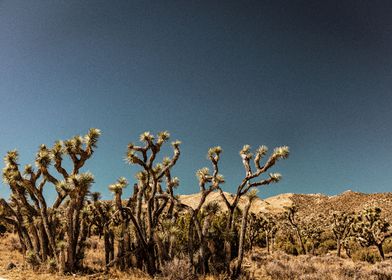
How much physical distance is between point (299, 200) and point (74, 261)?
9225 centimetres

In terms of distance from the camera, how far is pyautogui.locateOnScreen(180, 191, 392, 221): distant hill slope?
2319 inches

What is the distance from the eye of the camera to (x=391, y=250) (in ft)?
95.0

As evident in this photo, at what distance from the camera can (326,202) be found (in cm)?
7812

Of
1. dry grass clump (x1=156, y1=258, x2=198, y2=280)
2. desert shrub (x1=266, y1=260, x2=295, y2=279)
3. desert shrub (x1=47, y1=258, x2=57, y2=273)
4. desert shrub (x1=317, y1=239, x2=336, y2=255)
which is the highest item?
desert shrub (x1=47, y1=258, x2=57, y2=273)

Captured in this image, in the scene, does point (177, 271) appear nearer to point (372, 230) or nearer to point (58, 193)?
point (58, 193)

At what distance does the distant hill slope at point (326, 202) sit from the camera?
193 feet

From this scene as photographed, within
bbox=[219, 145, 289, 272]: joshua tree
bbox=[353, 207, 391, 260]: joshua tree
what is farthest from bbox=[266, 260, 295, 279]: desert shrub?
bbox=[353, 207, 391, 260]: joshua tree

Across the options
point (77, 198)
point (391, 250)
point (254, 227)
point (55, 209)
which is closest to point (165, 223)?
point (77, 198)

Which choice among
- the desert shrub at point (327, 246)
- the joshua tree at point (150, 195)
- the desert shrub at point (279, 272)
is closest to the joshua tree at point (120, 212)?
the joshua tree at point (150, 195)

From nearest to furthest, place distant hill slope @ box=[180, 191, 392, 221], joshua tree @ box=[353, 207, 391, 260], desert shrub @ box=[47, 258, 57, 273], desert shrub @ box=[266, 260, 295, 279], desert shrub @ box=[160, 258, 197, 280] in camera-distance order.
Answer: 1. desert shrub @ box=[160, 258, 197, 280]
2. desert shrub @ box=[47, 258, 57, 273]
3. desert shrub @ box=[266, 260, 295, 279]
4. joshua tree @ box=[353, 207, 391, 260]
5. distant hill slope @ box=[180, 191, 392, 221]

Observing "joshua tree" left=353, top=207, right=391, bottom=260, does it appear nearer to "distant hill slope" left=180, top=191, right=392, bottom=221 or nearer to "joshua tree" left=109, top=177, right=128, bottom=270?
"joshua tree" left=109, top=177, right=128, bottom=270

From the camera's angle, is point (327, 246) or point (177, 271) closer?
point (177, 271)

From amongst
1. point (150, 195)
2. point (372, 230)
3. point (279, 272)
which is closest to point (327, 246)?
point (372, 230)

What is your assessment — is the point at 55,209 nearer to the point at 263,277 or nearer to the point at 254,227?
the point at 263,277
